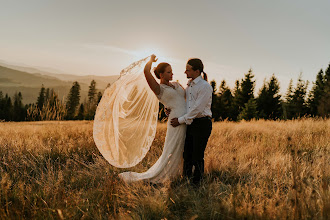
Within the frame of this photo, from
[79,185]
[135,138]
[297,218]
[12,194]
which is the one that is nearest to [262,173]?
[297,218]

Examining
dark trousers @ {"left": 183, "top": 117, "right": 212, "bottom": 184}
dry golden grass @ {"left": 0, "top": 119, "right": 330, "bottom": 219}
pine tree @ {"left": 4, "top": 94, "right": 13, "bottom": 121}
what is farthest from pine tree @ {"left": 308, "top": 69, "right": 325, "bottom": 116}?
pine tree @ {"left": 4, "top": 94, "right": 13, "bottom": 121}

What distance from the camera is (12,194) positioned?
348 cm

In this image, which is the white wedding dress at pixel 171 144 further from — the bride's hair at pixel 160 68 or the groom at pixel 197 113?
the bride's hair at pixel 160 68

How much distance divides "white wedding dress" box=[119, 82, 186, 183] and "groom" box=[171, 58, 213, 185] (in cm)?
15

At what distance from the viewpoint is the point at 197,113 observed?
3.93 m

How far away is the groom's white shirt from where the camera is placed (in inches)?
154

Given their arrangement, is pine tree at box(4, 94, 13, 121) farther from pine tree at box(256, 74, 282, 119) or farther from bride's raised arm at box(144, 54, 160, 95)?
bride's raised arm at box(144, 54, 160, 95)

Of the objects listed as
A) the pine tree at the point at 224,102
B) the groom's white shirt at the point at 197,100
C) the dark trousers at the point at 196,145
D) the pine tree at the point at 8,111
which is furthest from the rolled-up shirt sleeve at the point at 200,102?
the pine tree at the point at 8,111

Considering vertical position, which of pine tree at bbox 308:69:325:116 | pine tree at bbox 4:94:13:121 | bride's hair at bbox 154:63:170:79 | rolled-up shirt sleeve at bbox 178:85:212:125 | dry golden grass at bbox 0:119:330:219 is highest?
pine tree at bbox 308:69:325:116

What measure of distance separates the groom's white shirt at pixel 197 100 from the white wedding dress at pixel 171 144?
213mm

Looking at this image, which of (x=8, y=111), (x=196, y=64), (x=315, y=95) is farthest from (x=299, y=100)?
(x=8, y=111)

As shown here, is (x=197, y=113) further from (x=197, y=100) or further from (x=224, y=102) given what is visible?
(x=224, y=102)

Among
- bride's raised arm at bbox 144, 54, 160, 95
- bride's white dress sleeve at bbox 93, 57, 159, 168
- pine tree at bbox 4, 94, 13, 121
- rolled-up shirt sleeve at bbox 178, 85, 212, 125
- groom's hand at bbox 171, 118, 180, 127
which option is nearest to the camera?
rolled-up shirt sleeve at bbox 178, 85, 212, 125

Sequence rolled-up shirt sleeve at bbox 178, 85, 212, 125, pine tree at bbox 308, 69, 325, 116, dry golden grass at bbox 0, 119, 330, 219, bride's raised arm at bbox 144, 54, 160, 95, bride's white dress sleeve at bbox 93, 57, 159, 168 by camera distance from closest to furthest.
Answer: dry golden grass at bbox 0, 119, 330, 219
rolled-up shirt sleeve at bbox 178, 85, 212, 125
bride's raised arm at bbox 144, 54, 160, 95
bride's white dress sleeve at bbox 93, 57, 159, 168
pine tree at bbox 308, 69, 325, 116
